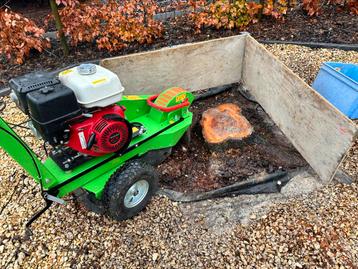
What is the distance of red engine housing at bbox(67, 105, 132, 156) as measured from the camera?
2031 millimetres

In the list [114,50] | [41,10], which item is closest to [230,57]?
[114,50]

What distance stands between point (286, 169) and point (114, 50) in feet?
8.87

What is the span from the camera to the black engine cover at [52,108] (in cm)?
179

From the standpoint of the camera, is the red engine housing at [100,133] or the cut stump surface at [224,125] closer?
the red engine housing at [100,133]

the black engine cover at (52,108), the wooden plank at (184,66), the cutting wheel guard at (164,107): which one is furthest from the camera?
the wooden plank at (184,66)

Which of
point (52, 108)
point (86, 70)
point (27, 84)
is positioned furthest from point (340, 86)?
point (27, 84)

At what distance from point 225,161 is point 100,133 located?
1.23 m

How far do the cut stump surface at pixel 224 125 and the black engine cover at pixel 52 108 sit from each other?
1.36 metres

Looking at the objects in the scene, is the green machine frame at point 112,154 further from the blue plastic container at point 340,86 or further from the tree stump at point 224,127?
the blue plastic container at point 340,86

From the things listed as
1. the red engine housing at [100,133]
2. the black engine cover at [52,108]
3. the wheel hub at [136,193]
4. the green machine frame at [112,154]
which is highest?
the black engine cover at [52,108]

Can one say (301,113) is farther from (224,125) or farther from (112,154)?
(112,154)

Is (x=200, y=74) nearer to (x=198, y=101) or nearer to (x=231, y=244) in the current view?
(x=198, y=101)

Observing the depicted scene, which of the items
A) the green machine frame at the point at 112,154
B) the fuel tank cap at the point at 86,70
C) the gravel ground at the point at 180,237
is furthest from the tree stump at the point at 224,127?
the fuel tank cap at the point at 86,70

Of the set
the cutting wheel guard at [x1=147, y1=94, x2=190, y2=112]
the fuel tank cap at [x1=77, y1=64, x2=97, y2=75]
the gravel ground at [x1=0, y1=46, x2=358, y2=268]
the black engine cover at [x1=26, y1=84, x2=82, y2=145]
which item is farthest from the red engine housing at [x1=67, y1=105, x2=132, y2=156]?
the gravel ground at [x1=0, y1=46, x2=358, y2=268]
